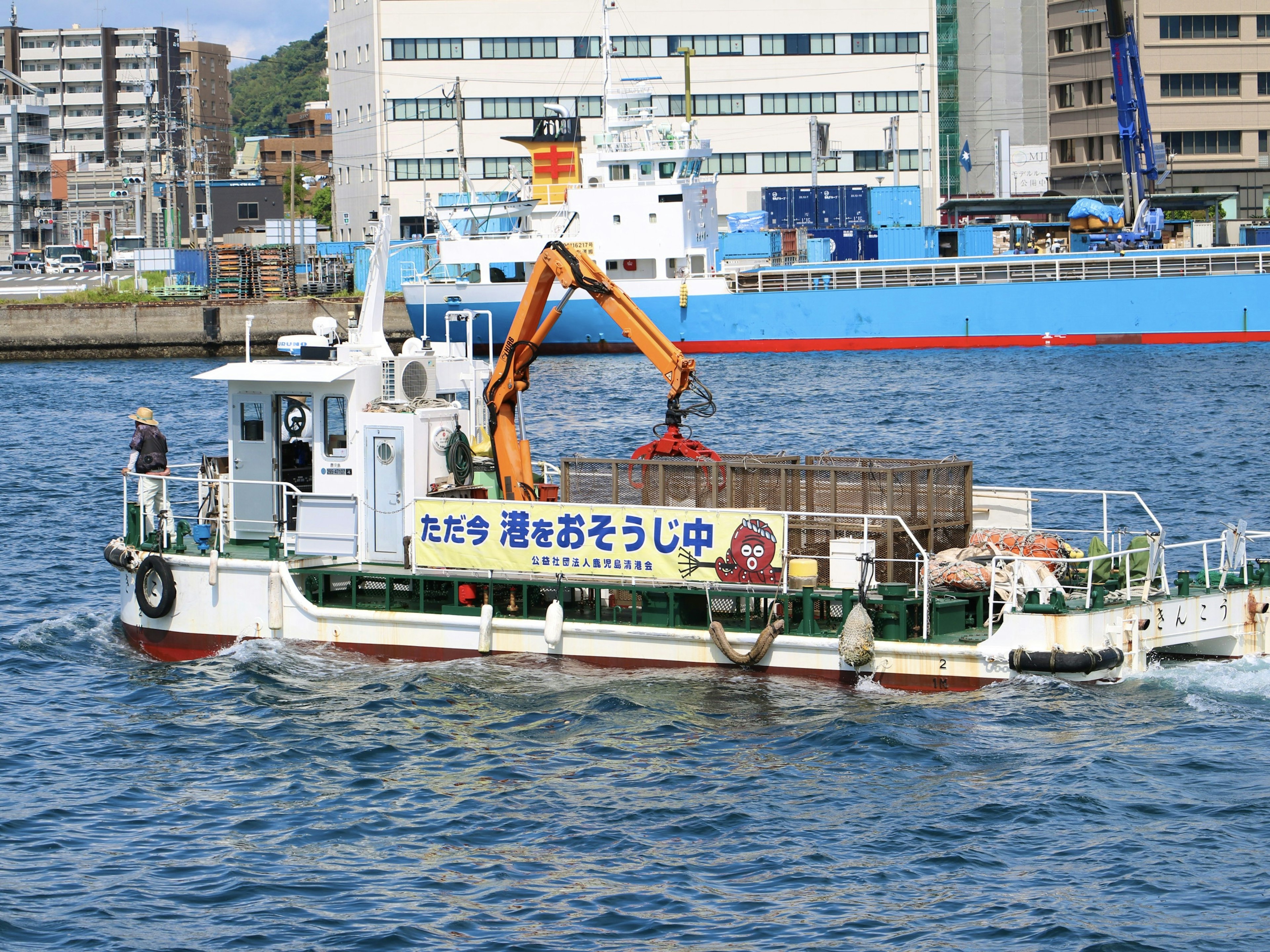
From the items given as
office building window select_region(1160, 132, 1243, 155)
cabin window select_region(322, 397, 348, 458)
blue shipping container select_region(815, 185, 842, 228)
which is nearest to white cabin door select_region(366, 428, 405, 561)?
cabin window select_region(322, 397, 348, 458)

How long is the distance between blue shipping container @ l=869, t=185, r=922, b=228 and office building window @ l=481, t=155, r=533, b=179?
68.0 feet

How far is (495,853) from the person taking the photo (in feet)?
45.4

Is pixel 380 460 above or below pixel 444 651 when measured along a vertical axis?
above

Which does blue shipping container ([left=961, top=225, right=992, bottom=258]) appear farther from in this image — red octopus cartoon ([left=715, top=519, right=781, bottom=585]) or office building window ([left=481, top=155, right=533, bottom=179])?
red octopus cartoon ([left=715, top=519, right=781, bottom=585])

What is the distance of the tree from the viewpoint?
14638 cm

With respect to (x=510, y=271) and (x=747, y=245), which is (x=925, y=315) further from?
(x=510, y=271)

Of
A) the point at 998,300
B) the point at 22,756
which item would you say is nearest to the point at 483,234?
the point at 998,300

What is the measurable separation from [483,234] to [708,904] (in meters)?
59.5

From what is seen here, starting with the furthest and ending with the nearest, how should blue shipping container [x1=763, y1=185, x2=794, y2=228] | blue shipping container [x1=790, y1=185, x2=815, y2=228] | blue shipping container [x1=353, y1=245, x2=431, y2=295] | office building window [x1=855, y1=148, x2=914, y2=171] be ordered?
office building window [x1=855, y1=148, x2=914, y2=171], blue shipping container [x1=790, y1=185, x2=815, y2=228], blue shipping container [x1=763, y1=185, x2=794, y2=228], blue shipping container [x1=353, y1=245, x2=431, y2=295]

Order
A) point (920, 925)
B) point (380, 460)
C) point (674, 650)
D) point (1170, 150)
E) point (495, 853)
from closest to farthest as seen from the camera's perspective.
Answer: point (920, 925) → point (495, 853) → point (674, 650) → point (380, 460) → point (1170, 150)

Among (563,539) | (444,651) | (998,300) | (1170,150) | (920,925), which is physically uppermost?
(1170,150)

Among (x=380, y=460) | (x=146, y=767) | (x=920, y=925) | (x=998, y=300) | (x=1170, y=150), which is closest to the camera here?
(x=920, y=925)

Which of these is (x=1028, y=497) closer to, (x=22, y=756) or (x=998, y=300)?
(x=22, y=756)

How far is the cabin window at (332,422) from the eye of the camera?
66.5ft
